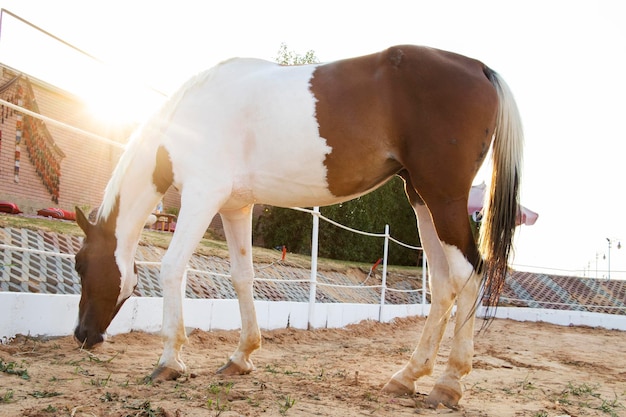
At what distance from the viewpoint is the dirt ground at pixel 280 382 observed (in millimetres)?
2211

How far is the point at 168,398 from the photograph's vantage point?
231cm

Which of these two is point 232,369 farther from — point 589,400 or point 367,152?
point 589,400

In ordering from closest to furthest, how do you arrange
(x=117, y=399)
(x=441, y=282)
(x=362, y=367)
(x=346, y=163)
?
(x=117, y=399), (x=346, y=163), (x=441, y=282), (x=362, y=367)

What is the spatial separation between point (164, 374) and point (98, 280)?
82 centimetres

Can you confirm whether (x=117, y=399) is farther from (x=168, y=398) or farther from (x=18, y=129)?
(x=18, y=129)

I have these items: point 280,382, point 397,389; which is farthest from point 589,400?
point 280,382

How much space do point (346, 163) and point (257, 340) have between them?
1.28 metres

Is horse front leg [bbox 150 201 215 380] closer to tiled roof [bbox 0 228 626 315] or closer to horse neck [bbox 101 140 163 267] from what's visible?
horse neck [bbox 101 140 163 267]

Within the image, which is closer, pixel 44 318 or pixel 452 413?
pixel 452 413

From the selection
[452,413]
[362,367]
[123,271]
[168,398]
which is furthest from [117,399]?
[362,367]

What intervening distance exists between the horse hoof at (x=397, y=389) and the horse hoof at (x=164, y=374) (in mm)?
1064

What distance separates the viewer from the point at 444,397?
2.70 m

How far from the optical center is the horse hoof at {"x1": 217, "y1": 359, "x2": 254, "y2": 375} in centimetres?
318

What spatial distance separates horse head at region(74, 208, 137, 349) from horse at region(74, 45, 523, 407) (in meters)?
0.54
